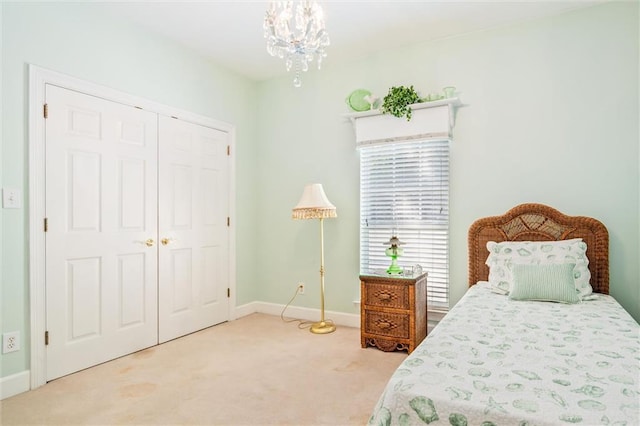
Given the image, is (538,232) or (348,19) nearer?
(538,232)

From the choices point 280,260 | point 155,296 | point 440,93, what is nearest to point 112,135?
point 155,296

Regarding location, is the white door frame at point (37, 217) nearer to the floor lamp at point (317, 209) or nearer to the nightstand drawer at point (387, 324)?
the floor lamp at point (317, 209)

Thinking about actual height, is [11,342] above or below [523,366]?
below

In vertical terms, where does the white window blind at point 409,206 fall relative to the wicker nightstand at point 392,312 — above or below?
above

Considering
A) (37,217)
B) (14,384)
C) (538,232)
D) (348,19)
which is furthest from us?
(348,19)

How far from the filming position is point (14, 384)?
240cm

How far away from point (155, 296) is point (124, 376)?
0.80 m

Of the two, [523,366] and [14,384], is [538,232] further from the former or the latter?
[14,384]

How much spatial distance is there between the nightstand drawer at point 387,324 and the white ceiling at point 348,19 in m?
2.45

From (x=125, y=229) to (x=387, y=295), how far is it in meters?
2.23

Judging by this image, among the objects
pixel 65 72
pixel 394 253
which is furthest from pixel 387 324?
pixel 65 72

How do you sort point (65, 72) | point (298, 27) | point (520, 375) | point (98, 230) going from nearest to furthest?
1. point (520, 375)
2. point (298, 27)
3. point (65, 72)
4. point (98, 230)

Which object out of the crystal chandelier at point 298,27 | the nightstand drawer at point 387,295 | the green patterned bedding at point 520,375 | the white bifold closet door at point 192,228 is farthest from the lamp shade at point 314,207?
A: the green patterned bedding at point 520,375

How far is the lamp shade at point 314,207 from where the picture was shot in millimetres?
3590
